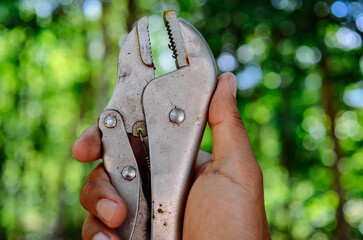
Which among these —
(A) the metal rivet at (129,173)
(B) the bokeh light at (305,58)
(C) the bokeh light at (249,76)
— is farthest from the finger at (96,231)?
(B) the bokeh light at (305,58)

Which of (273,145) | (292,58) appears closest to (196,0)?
(292,58)

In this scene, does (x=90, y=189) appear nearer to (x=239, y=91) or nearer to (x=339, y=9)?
(x=339, y=9)

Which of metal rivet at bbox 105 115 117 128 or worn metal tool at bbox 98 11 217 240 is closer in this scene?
worn metal tool at bbox 98 11 217 240

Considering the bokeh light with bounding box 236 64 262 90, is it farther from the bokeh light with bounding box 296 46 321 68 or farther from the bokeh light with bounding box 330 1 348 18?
the bokeh light with bounding box 330 1 348 18

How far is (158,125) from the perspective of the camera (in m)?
1.96

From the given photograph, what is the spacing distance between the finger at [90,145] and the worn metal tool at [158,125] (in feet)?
0.13

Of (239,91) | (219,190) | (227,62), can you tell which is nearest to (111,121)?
(219,190)

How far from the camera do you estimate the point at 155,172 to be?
1.90 meters

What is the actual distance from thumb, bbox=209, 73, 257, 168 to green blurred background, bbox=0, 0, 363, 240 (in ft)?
15.7

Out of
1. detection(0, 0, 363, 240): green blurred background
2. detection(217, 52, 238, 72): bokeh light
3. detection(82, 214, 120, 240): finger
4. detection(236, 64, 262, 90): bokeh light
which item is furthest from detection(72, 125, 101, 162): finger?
detection(236, 64, 262, 90): bokeh light

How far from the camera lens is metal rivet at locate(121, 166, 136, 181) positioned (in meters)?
1.98

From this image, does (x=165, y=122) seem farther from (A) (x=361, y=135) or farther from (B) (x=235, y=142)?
(A) (x=361, y=135)

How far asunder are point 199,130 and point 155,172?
311 mm

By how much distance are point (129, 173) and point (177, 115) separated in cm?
39
